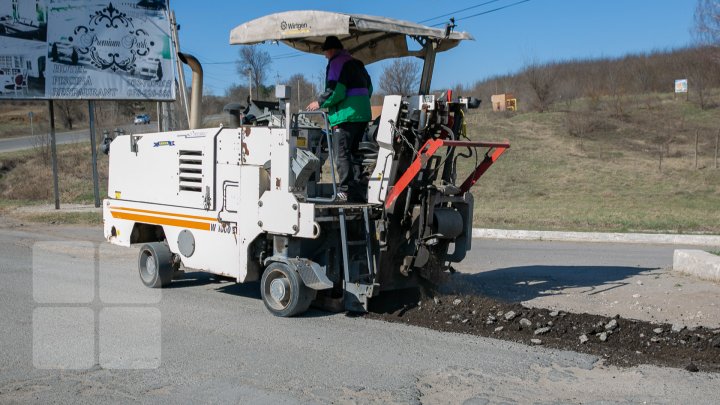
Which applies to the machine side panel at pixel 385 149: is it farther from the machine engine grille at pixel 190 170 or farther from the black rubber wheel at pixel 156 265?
the black rubber wheel at pixel 156 265

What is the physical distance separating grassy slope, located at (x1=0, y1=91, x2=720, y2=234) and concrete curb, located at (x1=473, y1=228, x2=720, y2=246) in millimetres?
1939

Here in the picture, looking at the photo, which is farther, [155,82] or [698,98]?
[698,98]

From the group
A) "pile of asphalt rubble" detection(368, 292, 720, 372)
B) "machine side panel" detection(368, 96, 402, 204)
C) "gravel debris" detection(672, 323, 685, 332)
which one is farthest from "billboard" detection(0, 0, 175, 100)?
"gravel debris" detection(672, 323, 685, 332)

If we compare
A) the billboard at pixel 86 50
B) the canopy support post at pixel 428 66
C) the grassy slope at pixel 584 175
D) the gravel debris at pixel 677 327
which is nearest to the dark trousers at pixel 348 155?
the canopy support post at pixel 428 66

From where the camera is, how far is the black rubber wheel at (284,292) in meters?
7.92

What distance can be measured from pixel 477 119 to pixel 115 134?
102ft

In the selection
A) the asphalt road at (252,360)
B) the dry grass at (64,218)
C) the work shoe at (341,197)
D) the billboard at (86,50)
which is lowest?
the asphalt road at (252,360)

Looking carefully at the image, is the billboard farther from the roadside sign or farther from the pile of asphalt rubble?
the roadside sign

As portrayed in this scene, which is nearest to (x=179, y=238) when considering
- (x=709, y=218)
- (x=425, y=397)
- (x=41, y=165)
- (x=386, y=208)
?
(x=386, y=208)

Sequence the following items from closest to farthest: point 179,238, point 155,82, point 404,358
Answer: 1. point 404,358
2. point 179,238
3. point 155,82

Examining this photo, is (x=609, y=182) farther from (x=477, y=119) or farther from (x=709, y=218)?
(x=477, y=119)

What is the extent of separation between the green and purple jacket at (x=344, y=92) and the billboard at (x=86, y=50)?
15.0m

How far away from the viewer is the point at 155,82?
22.4m

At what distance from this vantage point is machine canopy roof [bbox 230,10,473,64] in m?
7.95
